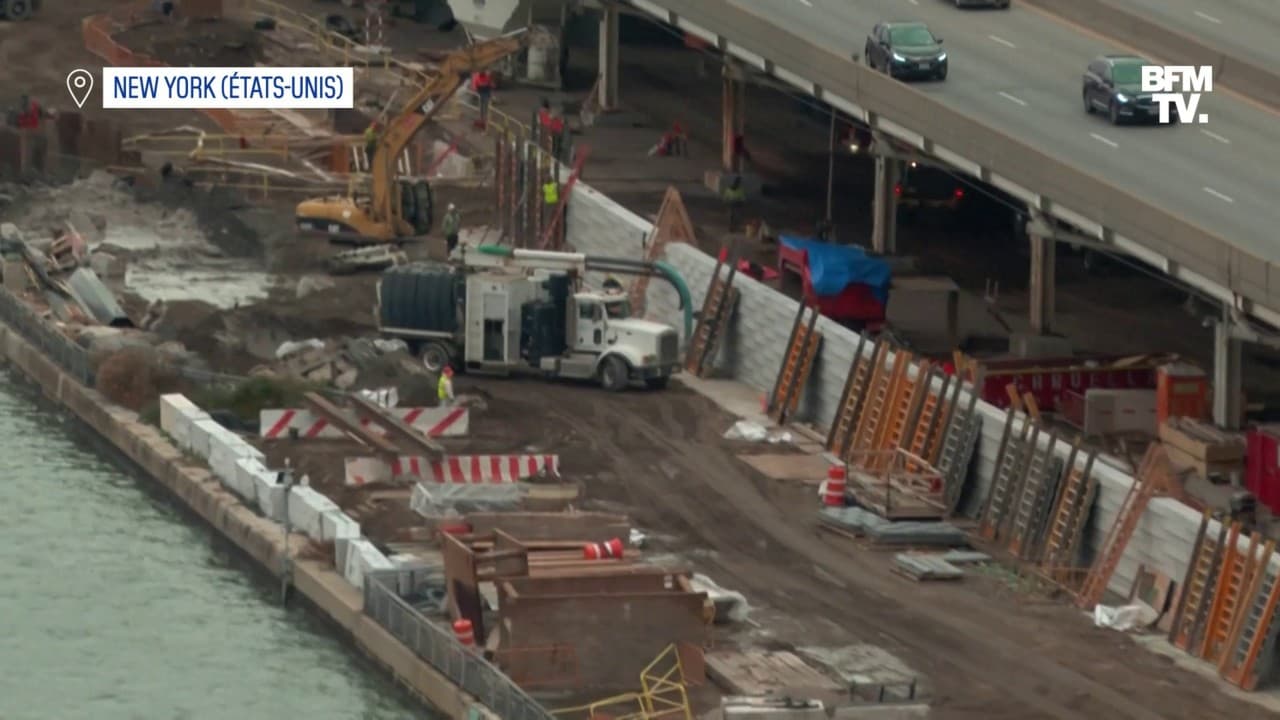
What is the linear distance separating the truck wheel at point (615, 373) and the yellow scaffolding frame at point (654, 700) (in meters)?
20.4

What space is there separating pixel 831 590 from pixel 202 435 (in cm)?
1529

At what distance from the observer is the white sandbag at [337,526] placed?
5559 centimetres

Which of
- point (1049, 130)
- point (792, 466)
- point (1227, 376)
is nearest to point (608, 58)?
point (1049, 130)

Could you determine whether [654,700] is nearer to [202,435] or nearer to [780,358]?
[202,435]

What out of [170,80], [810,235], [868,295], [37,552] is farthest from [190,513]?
[170,80]

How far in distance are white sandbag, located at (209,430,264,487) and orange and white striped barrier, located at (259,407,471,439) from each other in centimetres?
74

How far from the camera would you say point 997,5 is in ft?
282

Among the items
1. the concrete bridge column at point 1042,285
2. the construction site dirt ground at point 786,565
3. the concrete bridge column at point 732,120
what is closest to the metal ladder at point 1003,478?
the construction site dirt ground at point 786,565

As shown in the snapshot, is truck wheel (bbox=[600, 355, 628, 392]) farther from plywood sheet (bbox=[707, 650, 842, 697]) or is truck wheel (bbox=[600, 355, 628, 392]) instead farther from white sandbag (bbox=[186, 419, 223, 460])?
plywood sheet (bbox=[707, 650, 842, 697])

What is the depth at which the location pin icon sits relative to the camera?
98625mm

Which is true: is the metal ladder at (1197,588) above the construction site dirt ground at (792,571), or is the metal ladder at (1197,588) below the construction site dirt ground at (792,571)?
above

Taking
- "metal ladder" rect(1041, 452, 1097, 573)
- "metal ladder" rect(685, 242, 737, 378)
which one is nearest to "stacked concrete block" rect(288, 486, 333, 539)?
"metal ladder" rect(1041, 452, 1097, 573)

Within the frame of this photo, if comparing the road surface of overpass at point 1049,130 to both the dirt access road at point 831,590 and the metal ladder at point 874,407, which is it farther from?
the dirt access road at point 831,590

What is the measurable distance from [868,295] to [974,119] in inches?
186
